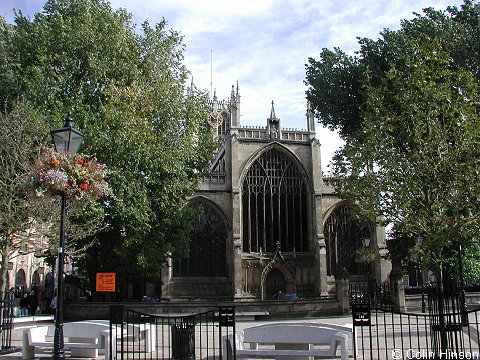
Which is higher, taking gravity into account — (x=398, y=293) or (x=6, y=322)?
(x=6, y=322)

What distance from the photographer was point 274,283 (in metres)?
36.0

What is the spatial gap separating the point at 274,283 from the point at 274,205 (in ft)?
17.4

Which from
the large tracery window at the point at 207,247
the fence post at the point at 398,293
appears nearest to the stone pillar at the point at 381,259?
the large tracery window at the point at 207,247

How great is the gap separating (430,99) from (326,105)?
43.2 ft

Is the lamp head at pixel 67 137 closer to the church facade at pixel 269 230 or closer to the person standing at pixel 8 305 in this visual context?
the person standing at pixel 8 305

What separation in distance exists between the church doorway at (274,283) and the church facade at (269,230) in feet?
0.22

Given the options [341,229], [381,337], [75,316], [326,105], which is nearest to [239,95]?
[341,229]

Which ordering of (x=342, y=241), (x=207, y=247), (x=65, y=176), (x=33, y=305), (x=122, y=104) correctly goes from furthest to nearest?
(x=342, y=241) → (x=207, y=247) → (x=33, y=305) → (x=122, y=104) → (x=65, y=176)

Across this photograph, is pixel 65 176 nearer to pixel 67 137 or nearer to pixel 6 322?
pixel 67 137

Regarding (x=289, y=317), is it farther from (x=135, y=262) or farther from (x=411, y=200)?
(x=411, y=200)

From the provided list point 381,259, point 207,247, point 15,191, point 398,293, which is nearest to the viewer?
point 15,191

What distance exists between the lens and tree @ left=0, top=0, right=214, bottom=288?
1938cm

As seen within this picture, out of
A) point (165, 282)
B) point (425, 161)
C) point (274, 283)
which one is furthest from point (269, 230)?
point (425, 161)

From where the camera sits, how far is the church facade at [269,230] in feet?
115
